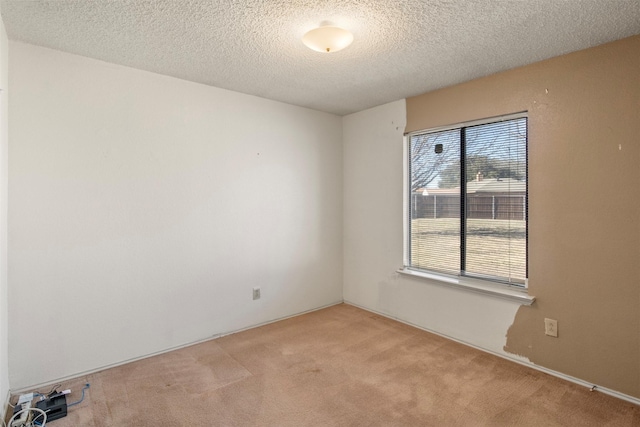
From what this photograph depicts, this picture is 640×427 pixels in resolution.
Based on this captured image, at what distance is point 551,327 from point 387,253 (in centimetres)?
164

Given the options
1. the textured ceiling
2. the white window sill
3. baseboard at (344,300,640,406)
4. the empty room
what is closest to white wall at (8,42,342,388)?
the empty room

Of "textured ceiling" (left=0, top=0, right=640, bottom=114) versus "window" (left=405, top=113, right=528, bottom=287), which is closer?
"textured ceiling" (left=0, top=0, right=640, bottom=114)

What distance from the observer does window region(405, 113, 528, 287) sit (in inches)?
112

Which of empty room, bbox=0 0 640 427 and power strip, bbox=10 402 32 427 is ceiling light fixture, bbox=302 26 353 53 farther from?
power strip, bbox=10 402 32 427

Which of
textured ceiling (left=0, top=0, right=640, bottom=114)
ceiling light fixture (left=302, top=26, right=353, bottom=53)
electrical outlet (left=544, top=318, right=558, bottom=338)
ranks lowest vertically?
electrical outlet (left=544, top=318, right=558, bottom=338)

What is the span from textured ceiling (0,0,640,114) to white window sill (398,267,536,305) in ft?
5.87

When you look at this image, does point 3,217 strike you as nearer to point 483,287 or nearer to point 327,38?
point 327,38

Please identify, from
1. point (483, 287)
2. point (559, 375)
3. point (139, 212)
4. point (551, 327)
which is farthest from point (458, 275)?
point (139, 212)

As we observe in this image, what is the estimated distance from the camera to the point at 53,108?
2449 millimetres

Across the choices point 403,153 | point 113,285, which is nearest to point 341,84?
point 403,153

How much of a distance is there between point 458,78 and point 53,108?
316 cm

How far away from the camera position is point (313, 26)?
6.91ft

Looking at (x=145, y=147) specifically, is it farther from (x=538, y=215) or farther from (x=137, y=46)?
(x=538, y=215)

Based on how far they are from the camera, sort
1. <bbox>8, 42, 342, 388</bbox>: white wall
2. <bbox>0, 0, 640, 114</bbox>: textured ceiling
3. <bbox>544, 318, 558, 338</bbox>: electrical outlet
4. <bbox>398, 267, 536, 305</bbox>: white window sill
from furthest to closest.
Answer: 1. <bbox>398, 267, 536, 305</bbox>: white window sill
2. <bbox>544, 318, 558, 338</bbox>: electrical outlet
3. <bbox>8, 42, 342, 388</bbox>: white wall
4. <bbox>0, 0, 640, 114</bbox>: textured ceiling
